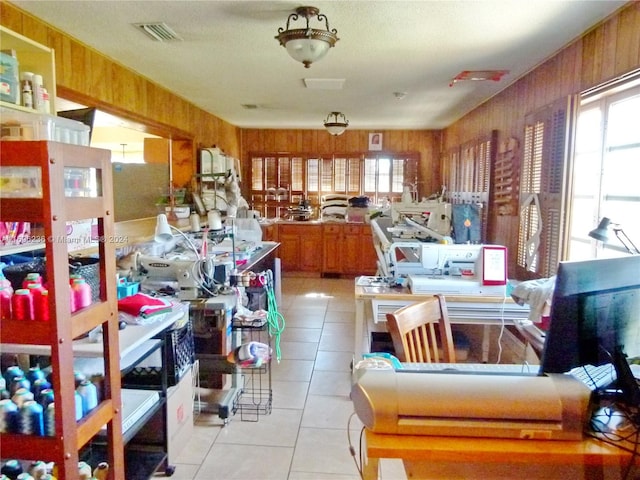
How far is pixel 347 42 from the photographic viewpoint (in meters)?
3.11

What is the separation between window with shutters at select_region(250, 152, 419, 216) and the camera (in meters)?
7.60

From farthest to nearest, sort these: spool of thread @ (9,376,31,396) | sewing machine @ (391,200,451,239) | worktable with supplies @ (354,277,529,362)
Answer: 1. sewing machine @ (391,200,451,239)
2. worktable with supplies @ (354,277,529,362)
3. spool of thread @ (9,376,31,396)

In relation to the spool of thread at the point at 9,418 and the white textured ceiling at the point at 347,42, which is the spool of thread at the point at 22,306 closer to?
the spool of thread at the point at 9,418

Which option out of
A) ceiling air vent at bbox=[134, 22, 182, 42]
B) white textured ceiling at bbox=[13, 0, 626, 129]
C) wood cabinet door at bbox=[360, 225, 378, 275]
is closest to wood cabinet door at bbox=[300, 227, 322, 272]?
wood cabinet door at bbox=[360, 225, 378, 275]

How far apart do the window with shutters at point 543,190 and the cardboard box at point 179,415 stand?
8.15ft

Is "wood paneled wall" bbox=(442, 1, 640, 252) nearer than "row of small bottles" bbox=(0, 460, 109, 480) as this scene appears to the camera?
No

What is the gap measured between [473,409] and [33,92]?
2461 millimetres

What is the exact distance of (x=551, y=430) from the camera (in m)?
1.12

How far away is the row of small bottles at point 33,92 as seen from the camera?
2.27 metres

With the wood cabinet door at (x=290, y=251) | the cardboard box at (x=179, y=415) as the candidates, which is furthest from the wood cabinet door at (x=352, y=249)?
the cardboard box at (x=179, y=415)

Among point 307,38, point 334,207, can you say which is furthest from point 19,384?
point 334,207

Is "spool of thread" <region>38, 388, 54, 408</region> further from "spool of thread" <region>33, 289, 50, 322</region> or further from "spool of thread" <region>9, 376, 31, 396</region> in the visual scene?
"spool of thread" <region>33, 289, 50, 322</region>

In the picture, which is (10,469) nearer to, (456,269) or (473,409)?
(473,409)

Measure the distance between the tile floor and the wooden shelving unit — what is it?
3.36 ft
